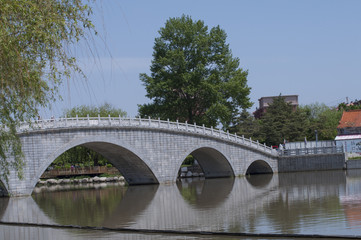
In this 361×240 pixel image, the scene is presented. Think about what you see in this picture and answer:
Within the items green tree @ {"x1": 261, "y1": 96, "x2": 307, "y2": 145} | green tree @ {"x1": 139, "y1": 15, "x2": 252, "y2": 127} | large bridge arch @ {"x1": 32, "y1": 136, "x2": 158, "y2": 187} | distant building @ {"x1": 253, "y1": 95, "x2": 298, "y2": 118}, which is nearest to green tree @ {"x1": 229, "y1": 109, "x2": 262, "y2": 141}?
green tree @ {"x1": 261, "y1": 96, "x2": 307, "y2": 145}

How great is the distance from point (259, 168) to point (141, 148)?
12393 mm

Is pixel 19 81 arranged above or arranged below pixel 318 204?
above

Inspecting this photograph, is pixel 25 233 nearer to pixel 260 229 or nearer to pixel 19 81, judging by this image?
pixel 19 81

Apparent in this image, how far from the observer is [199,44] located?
40.8 metres

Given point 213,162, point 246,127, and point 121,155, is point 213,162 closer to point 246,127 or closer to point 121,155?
point 121,155

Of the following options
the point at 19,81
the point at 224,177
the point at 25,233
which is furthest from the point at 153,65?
the point at 19,81

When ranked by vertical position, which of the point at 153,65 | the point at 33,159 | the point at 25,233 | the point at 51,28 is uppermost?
the point at 153,65

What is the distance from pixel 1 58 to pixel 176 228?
555cm

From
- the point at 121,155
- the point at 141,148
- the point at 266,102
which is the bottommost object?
the point at 121,155

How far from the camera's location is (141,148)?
30.5 metres

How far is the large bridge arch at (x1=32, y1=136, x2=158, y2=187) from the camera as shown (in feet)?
90.5

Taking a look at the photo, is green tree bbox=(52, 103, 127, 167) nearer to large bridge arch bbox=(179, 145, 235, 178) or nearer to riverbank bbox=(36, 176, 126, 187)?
riverbank bbox=(36, 176, 126, 187)

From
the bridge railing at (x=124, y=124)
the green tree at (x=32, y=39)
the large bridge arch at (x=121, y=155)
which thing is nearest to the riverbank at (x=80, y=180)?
the large bridge arch at (x=121, y=155)

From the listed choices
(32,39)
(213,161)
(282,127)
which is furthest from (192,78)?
(32,39)
